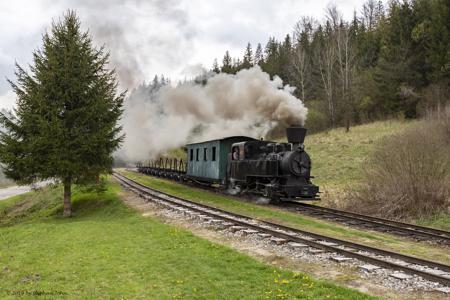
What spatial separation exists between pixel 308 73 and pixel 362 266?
49.7m

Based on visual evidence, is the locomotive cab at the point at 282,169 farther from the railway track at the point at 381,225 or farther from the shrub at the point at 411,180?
the shrub at the point at 411,180

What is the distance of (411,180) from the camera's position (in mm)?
15797

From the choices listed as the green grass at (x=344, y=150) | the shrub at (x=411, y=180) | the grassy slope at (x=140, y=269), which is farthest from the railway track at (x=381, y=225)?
the green grass at (x=344, y=150)

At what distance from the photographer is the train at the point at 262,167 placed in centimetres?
1828

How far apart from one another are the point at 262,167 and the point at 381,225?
6.81 metres

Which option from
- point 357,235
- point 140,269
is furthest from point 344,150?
point 140,269

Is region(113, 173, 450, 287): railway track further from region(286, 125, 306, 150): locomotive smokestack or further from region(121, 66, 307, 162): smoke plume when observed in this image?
region(121, 66, 307, 162): smoke plume

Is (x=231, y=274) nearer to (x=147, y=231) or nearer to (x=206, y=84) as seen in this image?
(x=147, y=231)

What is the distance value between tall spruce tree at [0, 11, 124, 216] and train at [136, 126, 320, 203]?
6.30 m

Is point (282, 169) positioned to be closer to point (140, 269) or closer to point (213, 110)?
point (140, 269)

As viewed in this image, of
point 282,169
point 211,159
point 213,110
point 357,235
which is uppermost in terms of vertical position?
point 213,110

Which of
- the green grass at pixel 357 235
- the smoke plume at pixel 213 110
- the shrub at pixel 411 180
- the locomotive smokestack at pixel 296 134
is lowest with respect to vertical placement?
the green grass at pixel 357 235

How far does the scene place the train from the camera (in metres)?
18.3

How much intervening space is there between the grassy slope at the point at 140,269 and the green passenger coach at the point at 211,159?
10157 millimetres
